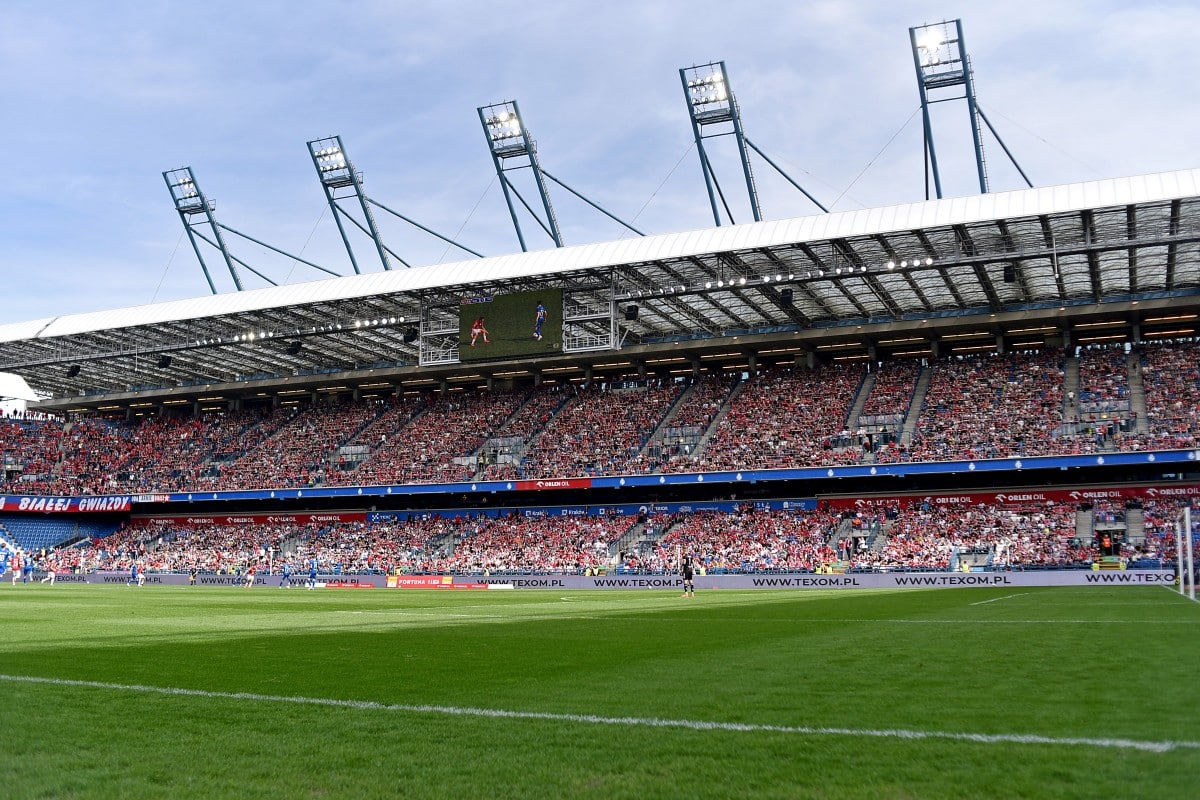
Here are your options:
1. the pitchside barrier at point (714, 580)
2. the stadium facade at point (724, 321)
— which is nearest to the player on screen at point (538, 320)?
the stadium facade at point (724, 321)

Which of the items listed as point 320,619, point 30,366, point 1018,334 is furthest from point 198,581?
point 1018,334

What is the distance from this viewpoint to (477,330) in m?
45.5

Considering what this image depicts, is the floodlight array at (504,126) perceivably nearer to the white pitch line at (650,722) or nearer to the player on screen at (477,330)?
the player on screen at (477,330)

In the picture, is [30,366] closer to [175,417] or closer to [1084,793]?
[175,417]

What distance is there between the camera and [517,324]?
44906mm

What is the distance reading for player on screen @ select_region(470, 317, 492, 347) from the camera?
4541 cm

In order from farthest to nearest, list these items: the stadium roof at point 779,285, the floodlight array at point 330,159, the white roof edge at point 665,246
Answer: the floodlight array at point 330,159 → the stadium roof at point 779,285 → the white roof edge at point 665,246

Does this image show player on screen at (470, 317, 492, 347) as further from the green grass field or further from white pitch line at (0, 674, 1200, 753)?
white pitch line at (0, 674, 1200, 753)

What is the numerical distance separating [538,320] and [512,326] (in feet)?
4.77

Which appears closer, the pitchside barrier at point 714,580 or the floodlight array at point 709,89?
the pitchside barrier at point 714,580

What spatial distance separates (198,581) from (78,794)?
171ft

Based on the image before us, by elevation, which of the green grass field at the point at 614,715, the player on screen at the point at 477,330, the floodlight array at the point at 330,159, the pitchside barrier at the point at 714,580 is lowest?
the pitchside barrier at the point at 714,580

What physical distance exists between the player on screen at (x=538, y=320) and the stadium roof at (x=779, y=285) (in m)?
1.48

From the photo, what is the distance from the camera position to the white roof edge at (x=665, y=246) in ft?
119
